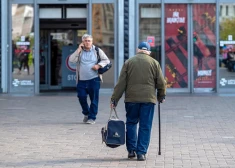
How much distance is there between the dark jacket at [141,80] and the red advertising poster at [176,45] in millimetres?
10893

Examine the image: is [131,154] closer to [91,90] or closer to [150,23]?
[91,90]

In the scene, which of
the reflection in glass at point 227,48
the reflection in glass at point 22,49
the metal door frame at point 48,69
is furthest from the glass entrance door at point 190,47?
the reflection in glass at point 22,49

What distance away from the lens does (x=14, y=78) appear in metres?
19.9

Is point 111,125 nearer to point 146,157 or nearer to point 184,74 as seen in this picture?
point 146,157

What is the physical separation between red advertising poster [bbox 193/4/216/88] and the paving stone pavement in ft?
9.60

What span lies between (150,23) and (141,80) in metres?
11.0

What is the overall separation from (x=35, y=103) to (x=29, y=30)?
3627 millimetres

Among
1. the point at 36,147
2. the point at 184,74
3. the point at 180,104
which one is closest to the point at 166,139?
the point at 36,147

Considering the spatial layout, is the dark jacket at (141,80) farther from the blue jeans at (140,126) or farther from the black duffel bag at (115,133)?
the black duffel bag at (115,133)

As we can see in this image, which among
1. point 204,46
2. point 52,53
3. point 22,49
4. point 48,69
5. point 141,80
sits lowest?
point 48,69

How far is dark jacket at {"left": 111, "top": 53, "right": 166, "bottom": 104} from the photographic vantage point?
30.0 feet

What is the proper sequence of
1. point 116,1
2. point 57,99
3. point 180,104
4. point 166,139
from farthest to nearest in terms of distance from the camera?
point 116,1, point 57,99, point 180,104, point 166,139

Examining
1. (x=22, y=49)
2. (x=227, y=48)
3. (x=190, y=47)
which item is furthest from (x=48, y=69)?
(x=227, y=48)

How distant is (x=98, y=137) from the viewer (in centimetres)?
1131
